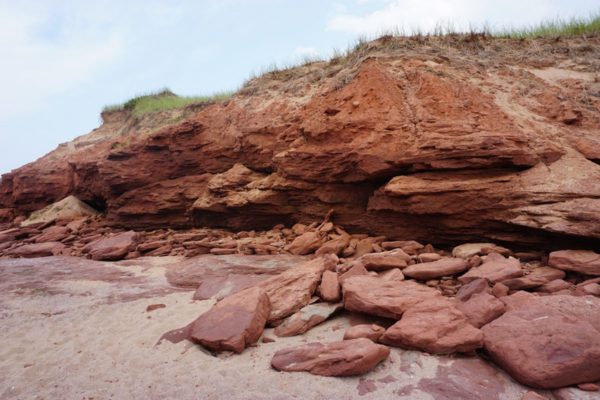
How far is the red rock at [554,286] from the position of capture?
348 cm

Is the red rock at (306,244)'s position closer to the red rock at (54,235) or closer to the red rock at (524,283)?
the red rock at (524,283)

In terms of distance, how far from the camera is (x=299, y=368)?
2.77 m

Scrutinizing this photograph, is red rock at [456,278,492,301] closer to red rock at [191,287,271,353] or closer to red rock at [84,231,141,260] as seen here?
red rock at [191,287,271,353]

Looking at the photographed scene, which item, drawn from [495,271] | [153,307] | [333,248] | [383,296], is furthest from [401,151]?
[153,307]

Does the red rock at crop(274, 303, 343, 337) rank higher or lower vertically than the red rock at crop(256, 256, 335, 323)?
lower

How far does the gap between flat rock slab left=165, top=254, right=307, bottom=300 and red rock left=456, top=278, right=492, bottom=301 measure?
283cm

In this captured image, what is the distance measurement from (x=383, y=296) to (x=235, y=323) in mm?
1627

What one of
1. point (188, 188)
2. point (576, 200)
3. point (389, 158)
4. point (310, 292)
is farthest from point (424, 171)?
point (188, 188)

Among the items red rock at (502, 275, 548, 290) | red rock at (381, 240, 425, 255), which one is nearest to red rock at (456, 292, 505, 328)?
red rock at (502, 275, 548, 290)

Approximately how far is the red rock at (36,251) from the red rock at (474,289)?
909 centimetres

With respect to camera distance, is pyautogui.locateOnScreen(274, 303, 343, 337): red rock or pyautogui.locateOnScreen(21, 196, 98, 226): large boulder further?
pyautogui.locateOnScreen(21, 196, 98, 226): large boulder

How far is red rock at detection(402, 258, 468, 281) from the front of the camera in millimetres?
4145

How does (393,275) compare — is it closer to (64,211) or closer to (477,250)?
(477,250)

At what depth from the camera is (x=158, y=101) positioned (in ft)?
46.2
